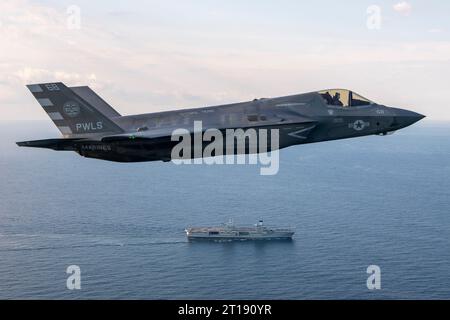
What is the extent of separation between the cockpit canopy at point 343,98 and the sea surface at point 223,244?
2778 inches

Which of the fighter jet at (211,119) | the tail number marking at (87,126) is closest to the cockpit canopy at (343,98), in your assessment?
the fighter jet at (211,119)

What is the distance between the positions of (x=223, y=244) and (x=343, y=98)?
104099mm

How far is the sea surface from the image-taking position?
103m

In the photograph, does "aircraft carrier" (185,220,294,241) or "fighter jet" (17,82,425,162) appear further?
"aircraft carrier" (185,220,294,241)

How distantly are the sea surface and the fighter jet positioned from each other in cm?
7052

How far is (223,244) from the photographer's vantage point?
133625 mm

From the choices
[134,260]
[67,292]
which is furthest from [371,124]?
[134,260]

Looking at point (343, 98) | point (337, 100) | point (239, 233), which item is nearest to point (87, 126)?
point (337, 100)

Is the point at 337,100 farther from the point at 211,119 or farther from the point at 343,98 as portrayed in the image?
the point at 211,119

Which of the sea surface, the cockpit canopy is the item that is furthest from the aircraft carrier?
the cockpit canopy

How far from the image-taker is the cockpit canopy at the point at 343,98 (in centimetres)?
3319

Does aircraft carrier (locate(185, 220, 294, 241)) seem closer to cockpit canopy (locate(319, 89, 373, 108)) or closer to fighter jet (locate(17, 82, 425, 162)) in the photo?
cockpit canopy (locate(319, 89, 373, 108))
